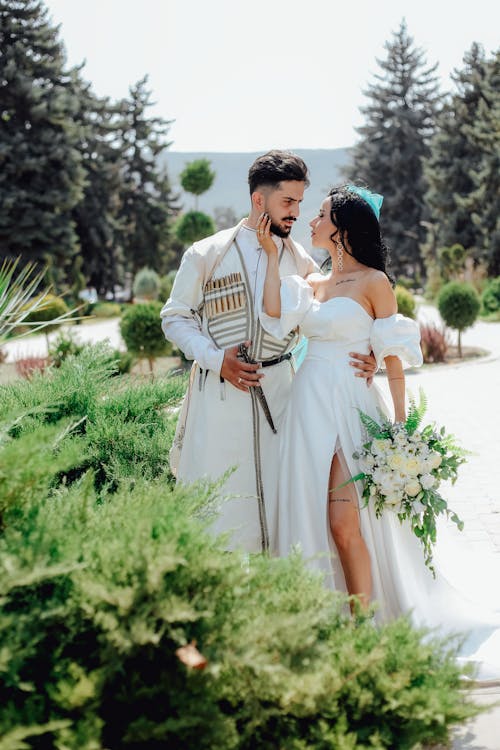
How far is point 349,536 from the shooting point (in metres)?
3.53

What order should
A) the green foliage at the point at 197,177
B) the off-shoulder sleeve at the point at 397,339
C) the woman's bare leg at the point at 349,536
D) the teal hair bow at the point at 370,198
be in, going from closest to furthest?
the woman's bare leg at the point at 349,536 < the off-shoulder sleeve at the point at 397,339 < the teal hair bow at the point at 370,198 < the green foliage at the point at 197,177

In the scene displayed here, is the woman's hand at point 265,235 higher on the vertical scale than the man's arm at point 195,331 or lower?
higher

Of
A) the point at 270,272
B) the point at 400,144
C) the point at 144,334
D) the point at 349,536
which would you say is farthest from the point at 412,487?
the point at 400,144

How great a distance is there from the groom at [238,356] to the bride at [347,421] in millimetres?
136

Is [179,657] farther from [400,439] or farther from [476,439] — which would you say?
[476,439]

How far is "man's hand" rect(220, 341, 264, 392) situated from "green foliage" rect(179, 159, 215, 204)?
30.0 metres

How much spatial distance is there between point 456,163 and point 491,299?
1992cm

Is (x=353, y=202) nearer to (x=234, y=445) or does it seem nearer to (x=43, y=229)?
(x=234, y=445)

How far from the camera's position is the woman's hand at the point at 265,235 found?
3.68 m

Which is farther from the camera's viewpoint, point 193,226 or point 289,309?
point 193,226

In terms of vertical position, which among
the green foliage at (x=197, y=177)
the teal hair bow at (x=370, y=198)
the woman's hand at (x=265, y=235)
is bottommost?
the woman's hand at (x=265, y=235)

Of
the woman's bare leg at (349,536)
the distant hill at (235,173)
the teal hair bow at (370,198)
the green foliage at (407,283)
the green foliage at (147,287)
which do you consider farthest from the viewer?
the distant hill at (235,173)

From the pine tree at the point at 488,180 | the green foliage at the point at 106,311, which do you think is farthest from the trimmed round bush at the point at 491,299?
the green foliage at the point at 106,311

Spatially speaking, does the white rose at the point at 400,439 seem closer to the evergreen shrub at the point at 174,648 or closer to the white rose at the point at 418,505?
the white rose at the point at 418,505
